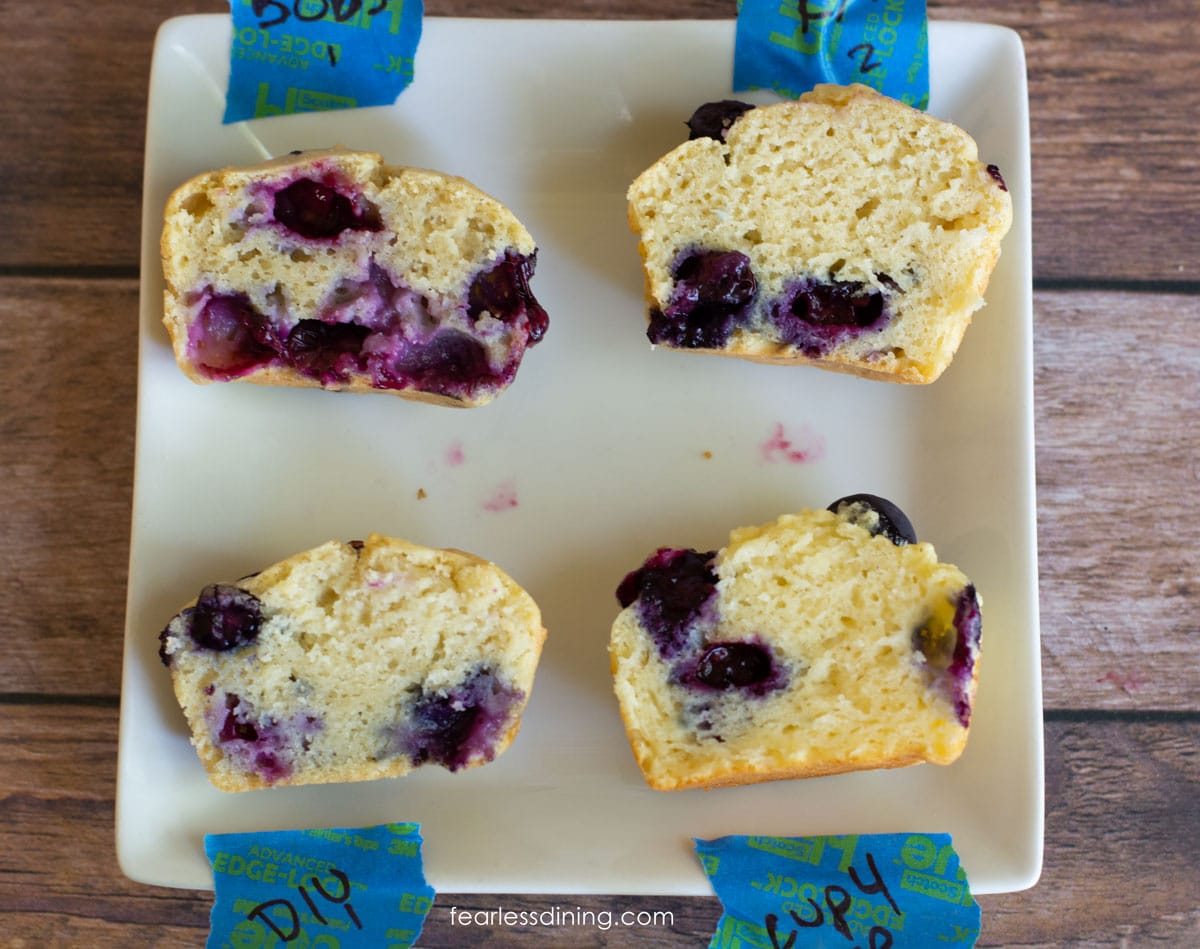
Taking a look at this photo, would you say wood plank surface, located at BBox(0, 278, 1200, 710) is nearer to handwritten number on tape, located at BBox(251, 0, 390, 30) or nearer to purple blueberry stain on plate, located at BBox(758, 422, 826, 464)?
purple blueberry stain on plate, located at BBox(758, 422, 826, 464)

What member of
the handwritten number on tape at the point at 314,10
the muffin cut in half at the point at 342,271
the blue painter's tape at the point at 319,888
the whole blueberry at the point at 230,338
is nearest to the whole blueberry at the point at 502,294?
the muffin cut in half at the point at 342,271

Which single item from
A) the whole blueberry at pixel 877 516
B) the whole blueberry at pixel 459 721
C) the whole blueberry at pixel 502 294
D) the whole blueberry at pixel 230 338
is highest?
the whole blueberry at pixel 502 294

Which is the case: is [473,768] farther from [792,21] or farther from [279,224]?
[792,21]

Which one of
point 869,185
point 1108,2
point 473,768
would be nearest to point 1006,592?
point 869,185

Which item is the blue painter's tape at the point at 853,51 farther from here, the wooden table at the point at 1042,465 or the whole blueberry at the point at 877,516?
the whole blueberry at the point at 877,516

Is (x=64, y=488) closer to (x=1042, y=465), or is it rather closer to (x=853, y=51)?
(x=853, y=51)

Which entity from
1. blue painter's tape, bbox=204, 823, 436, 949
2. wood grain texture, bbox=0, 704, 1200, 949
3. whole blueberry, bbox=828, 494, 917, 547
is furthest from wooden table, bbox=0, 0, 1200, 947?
whole blueberry, bbox=828, 494, 917, 547
